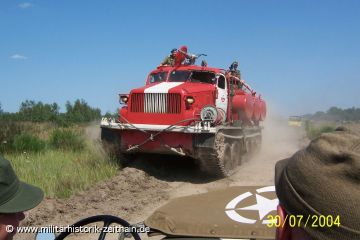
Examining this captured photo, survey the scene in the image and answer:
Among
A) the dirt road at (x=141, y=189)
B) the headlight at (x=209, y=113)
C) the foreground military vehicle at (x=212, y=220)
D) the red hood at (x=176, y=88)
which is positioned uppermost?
the red hood at (x=176, y=88)

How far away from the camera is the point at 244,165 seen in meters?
11.8

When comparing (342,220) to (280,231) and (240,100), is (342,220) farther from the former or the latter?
(240,100)

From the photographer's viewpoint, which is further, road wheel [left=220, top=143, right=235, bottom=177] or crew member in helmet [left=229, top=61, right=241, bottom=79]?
crew member in helmet [left=229, top=61, right=241, bottom=79]

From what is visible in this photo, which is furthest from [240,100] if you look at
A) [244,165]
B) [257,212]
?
[257,212]

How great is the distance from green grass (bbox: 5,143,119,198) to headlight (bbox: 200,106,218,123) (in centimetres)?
217

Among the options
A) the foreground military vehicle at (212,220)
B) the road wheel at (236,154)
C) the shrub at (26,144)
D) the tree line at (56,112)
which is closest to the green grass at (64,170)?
the shrub at (26,144)

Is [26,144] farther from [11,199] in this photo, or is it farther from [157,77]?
[11,199]

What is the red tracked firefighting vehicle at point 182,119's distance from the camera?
8852mm

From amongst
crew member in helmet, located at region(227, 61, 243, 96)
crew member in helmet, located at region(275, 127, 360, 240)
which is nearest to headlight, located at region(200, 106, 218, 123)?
crew member in helmet, located at region(227, 61, 243, 96)

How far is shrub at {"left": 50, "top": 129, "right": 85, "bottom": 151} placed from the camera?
12992 mm

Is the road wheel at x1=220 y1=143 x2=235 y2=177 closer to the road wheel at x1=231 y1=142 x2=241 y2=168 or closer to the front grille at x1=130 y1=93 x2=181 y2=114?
the road wheel at x1=231 y1=142 x2=241 y2=168

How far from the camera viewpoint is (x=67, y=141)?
Result: 13.2 metres

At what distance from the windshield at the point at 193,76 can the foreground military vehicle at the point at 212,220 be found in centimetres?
800
